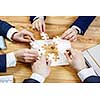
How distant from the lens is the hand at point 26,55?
1.58m

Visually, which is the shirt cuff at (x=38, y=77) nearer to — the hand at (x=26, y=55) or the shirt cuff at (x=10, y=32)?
the hand at (x=26, y=55)

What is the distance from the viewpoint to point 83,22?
161 centimetres

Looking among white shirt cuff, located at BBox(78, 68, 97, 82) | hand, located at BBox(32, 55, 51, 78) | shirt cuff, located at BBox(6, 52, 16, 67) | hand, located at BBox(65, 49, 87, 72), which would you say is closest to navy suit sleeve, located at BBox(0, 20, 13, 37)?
shirt cuff, located at BBox(6, 52, 16, 67)

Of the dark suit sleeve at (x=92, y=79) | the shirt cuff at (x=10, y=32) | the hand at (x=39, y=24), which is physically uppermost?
the hand at (x=39, y=24)

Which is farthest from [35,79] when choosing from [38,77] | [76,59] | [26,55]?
[76,59]

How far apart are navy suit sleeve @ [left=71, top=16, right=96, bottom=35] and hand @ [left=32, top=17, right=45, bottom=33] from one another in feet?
0.57

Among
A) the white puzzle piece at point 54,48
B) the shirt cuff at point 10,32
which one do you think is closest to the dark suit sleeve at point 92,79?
the white puzzle piece at point 54,48

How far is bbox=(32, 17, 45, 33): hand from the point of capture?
1.62 metres

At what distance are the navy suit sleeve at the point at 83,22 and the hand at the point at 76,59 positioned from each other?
0.12 meters

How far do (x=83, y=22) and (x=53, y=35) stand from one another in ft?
0.58

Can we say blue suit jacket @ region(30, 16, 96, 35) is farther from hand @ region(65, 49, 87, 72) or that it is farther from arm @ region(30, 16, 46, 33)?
hand @ region(65, 49, 87, 72)

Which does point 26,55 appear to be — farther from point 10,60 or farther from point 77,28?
point 77,28
